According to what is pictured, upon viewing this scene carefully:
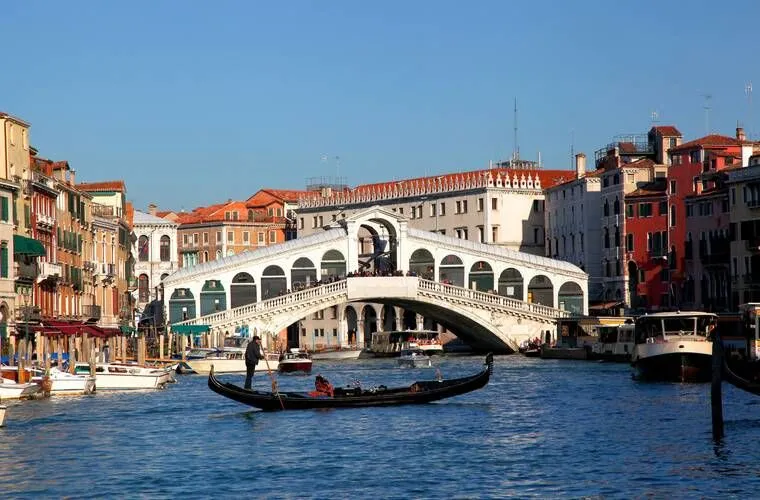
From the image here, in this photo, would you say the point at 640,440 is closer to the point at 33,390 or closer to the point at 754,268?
the point at 33,390

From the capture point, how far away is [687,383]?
152 ft

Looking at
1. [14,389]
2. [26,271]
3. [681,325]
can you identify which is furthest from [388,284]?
[14,389]

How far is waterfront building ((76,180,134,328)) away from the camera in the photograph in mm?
67562

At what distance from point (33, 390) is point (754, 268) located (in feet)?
113

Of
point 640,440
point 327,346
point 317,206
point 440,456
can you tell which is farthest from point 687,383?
point 317,206

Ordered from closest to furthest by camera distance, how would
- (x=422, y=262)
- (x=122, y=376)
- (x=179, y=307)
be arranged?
(x=122, y=376)
(x=179, y=307)
(x=422, y=262)

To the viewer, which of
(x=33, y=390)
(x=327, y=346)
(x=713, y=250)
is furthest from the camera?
(x=327, y=346)

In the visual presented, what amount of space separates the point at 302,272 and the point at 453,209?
20.6 meters

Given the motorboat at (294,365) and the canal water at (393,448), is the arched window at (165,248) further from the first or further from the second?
the canal water at (393,448)

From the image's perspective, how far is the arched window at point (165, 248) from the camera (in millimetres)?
103125

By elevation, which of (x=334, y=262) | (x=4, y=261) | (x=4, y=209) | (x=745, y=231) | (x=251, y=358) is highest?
(x=4, y=209)

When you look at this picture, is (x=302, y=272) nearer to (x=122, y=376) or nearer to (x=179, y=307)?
(x=179, y=307)

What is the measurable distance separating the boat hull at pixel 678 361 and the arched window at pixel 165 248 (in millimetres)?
58101

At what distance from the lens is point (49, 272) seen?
5316 cm
